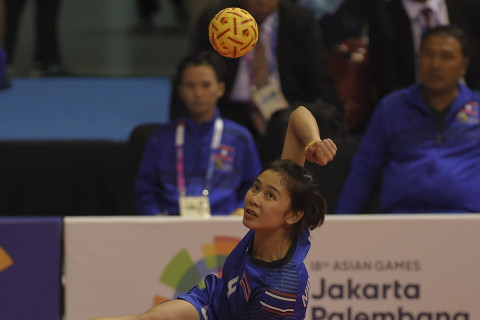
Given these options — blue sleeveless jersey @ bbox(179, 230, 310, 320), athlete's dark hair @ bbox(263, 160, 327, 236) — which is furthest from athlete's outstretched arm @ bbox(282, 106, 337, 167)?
blue sleeveless jersey @ bbox(179, 230, 310, 320)

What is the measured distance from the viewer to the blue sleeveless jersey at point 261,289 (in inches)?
165

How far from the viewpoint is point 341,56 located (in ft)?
24.8

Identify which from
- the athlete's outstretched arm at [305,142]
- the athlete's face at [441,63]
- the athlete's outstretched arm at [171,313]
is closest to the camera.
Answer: the athlete's outstretched arm at [305,142]

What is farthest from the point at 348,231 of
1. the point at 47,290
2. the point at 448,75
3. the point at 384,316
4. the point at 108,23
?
the point at 108,23

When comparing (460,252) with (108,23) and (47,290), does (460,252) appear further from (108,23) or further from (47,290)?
(108,23)

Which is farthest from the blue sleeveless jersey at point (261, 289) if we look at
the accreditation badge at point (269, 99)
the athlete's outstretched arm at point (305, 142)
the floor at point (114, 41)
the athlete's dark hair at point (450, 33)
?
the floor at point (114, 41)

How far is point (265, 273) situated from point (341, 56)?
3.63 meters

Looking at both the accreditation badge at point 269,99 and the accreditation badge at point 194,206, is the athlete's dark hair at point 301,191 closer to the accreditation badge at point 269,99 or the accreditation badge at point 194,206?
the accreditation badge at point 194,206

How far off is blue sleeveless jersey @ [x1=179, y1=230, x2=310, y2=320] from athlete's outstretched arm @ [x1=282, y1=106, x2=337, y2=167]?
37cm

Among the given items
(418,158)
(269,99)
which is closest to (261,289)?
(418,158)

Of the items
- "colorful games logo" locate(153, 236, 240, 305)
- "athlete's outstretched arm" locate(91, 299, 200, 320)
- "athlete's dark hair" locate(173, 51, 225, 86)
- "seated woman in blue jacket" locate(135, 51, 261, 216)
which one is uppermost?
"athlete's dark hair" locate(173, 51, 225, 86)

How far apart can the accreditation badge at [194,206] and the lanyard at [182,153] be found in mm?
157

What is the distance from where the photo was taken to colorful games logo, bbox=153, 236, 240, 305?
5.55 m

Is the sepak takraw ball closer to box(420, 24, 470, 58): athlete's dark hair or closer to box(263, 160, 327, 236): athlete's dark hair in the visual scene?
box(263, 160, 327, 236): athlete's dark hair
